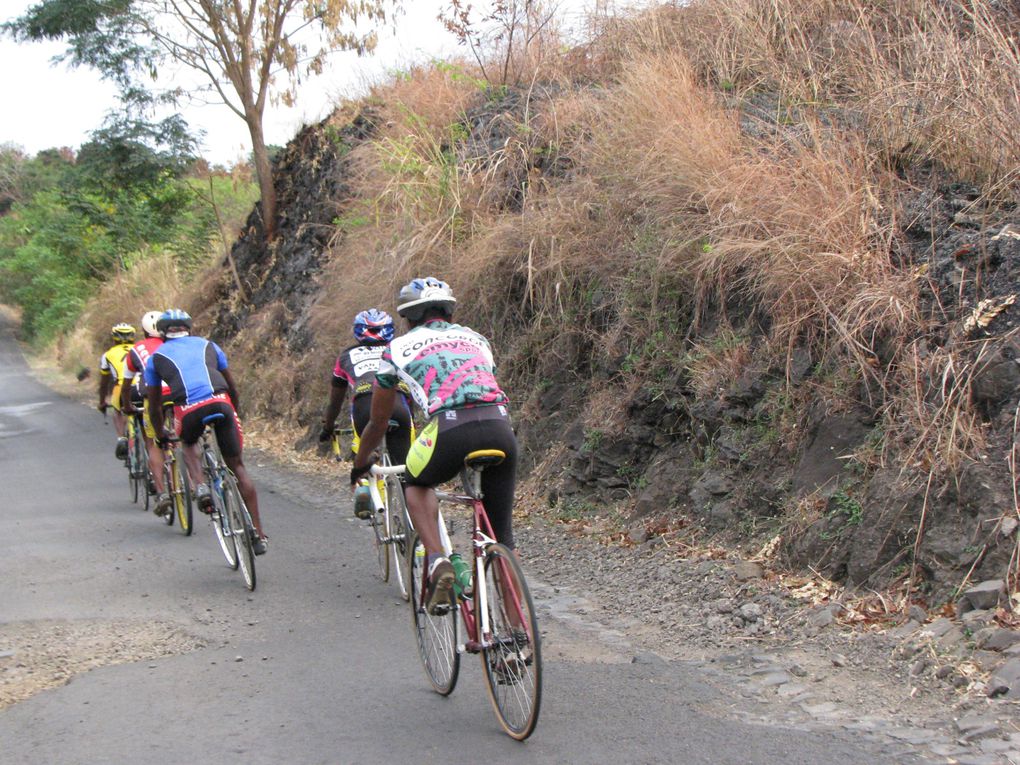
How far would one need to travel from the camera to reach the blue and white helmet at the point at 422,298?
17.4 feet

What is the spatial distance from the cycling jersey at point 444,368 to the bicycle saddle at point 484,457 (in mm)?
233

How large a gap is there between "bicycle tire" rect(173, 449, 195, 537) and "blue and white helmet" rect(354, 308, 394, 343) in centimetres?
239

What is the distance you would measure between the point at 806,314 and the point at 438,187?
6.96 meters

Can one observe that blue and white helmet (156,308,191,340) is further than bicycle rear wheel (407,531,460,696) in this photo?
Yes

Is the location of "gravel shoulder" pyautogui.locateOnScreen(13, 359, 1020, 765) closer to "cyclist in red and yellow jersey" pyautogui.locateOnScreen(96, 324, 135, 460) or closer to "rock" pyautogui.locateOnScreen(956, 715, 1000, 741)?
"rock" pyautogui.locateOnScreen(956, 715, 1000, 741)

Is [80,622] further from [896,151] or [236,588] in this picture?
[896,151]

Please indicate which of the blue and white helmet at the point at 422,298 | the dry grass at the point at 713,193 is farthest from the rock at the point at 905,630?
the blue and white helmet at the point at 422,298

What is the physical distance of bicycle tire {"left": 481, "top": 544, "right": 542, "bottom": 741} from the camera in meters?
4.50

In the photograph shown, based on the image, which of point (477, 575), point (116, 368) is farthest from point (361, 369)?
point (116, 368)

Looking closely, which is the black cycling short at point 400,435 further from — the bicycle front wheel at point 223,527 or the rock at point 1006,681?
the rock at point 1006,681

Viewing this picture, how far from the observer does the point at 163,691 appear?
564cm

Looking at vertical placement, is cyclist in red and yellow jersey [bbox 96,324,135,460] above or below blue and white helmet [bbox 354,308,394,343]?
below

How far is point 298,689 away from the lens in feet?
18.4

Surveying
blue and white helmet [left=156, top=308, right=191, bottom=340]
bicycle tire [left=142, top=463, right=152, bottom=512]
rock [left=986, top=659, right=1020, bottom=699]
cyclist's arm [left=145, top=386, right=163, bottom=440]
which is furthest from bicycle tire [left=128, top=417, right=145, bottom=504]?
rock [left=986, top=659, right=1020, bottom=699]
